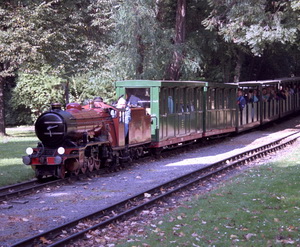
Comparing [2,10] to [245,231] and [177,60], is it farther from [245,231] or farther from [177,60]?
[245,231]

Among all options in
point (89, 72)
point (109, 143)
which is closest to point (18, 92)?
point (89, 72)

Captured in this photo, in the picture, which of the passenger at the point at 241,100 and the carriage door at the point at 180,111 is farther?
the passenger at the point at 241,100

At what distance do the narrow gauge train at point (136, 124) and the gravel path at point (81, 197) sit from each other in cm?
60

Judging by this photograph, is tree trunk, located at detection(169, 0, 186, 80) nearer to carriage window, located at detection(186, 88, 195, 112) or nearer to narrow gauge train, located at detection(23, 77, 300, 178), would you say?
narrow gauge train, located at detection(23, 77, 300, 178)

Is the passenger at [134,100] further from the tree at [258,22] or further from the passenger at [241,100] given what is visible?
the tree at [258,22]

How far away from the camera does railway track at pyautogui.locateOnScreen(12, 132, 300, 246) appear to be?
7852mm

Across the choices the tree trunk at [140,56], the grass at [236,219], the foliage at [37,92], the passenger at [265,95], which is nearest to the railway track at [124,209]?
the grass at [236,219]

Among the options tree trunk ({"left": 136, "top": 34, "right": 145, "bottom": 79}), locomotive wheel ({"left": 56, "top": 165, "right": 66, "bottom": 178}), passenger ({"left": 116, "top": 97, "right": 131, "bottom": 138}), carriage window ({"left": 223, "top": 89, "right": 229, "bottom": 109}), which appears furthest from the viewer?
tree trunk ({"left": 136, "top": 34, "right": 145, "bottom": 79})

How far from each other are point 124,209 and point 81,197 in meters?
1.55

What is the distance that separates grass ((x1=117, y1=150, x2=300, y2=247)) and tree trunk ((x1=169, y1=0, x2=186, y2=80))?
59.2ft

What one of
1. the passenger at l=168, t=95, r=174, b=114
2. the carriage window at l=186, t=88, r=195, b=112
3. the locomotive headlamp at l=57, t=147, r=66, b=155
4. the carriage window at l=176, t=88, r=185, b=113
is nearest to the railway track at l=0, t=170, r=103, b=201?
the locomotive headlamp at l=57, t=147, r=66, b=155

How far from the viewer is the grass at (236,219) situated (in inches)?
304

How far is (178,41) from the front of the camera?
30.8m

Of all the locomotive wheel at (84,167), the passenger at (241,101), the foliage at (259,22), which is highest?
the foliage at (259,22)
